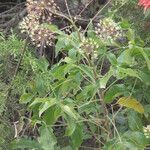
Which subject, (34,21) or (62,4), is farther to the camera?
(62,4)

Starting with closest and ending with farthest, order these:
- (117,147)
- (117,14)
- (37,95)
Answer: (117,147) < (37,95) < (117,14)

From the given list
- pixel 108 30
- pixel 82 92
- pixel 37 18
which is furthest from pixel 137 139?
pixel 37 18

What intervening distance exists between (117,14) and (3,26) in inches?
26.8

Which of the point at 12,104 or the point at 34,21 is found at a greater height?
the point at 34,21

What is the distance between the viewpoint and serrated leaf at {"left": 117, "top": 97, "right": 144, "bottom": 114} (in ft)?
5.04

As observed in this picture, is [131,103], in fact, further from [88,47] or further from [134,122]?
[88,47]

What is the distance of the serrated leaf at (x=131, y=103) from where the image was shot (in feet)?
5.04

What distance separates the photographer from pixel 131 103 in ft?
5.10

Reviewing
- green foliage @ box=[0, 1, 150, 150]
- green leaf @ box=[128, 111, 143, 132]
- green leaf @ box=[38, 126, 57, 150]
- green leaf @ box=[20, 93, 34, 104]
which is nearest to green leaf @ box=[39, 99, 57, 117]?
green foliage @ box=[0, 1, 150, 150]

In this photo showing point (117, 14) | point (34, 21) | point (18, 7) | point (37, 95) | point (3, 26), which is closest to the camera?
point (34, 21)

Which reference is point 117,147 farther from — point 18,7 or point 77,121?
point 18,7

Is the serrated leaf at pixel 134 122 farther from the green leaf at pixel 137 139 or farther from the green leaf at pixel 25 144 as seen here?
the green leaf at pixel 25 144

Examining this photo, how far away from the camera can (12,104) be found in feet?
5.95

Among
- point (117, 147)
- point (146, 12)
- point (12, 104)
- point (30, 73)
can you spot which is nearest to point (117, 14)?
point (146, 12)
